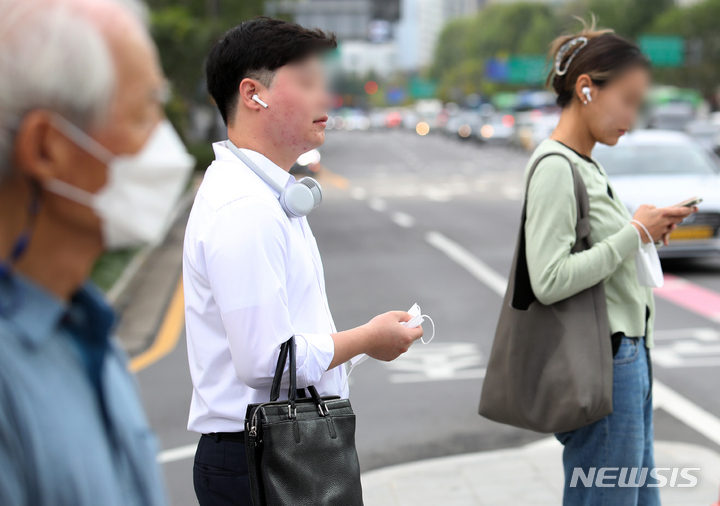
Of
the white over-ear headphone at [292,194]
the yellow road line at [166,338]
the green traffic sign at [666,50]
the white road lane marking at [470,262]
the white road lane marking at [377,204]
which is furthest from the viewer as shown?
the green traffic sign at [666,50]

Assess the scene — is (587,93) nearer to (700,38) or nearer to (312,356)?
(312,356)

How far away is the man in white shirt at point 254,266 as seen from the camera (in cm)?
187

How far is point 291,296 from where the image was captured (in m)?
1.99

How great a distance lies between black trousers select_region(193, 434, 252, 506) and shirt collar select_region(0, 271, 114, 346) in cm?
97

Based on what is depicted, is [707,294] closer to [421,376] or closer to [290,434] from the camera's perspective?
[421,376]

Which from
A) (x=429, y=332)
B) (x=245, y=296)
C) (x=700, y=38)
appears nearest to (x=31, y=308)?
(x=245, y=296)

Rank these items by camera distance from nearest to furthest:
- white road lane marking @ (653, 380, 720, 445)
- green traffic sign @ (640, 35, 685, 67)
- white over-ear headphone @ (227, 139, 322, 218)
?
1. white over-ear headphone @ (227, 139, 322, 218)
2. white road lane marking @ (653, 380, 720, 445)
3. green traffic sign @ (640, 35, 685, 67)

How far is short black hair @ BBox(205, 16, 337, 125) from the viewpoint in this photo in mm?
2084

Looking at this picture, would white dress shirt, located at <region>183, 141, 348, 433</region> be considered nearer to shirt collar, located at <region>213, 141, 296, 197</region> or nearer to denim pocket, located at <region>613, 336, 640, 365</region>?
shirt collar, located at <region>213, 141, 296, 197</region>

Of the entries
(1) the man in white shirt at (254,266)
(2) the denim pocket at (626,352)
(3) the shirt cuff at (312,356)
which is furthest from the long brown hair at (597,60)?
(3) the shirt cuff at (312,356)

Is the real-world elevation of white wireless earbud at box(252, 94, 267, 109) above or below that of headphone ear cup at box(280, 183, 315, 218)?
above

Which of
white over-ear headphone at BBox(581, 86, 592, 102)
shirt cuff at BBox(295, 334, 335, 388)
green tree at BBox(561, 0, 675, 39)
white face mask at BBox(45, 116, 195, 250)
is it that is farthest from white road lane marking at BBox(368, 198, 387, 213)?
green tree at BBox(561, 0, 675, 39)

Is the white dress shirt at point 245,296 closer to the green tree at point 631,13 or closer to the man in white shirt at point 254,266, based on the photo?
the man in white shirt at point 254,266

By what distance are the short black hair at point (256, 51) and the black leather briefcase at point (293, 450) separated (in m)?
0.69
